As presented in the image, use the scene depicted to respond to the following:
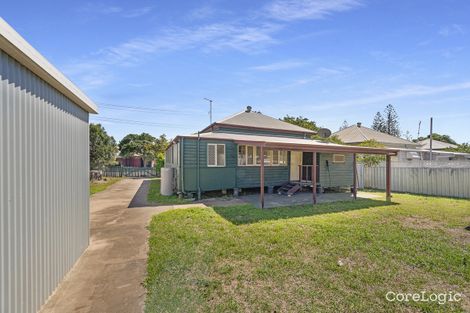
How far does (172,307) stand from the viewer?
3.05 metres

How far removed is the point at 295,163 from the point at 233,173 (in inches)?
172

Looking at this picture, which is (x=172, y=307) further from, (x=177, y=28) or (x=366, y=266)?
(x=177, y=28)

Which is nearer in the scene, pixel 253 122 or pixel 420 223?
pixel 420 223

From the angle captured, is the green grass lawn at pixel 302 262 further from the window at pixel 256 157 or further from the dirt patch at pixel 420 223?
the window at pixel 256 157

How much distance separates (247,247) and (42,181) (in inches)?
148

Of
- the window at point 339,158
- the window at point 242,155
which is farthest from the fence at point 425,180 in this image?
the window at point 242,155

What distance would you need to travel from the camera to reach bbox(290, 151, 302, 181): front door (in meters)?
14.3

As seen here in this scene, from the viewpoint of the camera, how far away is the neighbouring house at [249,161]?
36.2 ft

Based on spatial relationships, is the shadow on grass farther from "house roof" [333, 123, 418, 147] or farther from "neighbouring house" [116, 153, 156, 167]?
"neighbouring house" [116, 153, 156, 167]

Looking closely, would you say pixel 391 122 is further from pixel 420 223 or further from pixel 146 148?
pixel 420 223

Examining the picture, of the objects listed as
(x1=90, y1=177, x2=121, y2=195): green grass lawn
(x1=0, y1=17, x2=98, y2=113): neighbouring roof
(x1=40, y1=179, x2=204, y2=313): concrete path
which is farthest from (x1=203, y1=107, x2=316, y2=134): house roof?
(x1=0, y1=17, x2=98, y2=113): neighbouring roof

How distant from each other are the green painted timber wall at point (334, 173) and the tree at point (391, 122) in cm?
4421

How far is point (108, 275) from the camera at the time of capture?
405cm

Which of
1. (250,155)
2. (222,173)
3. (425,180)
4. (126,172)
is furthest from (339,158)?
(126,172)
